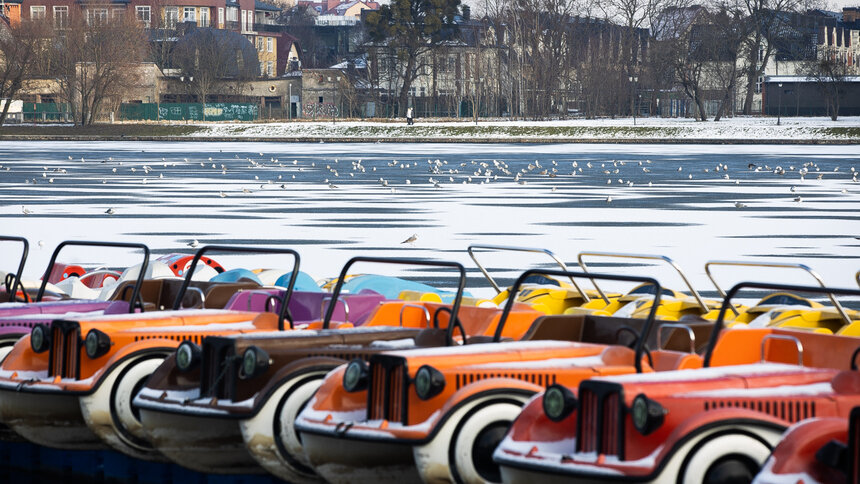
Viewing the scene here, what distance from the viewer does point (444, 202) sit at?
96.2ft

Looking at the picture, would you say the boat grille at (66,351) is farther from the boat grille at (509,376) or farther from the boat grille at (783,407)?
the boat grille at (783,407)

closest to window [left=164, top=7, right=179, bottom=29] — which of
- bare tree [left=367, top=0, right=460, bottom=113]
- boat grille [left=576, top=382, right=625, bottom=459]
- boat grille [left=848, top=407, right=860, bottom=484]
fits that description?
bare tree [left=367, top=0, right=460, bottom=113]

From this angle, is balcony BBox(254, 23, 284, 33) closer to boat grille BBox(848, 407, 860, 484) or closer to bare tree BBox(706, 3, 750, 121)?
bare tree BBox(706, 3, 750, 121)

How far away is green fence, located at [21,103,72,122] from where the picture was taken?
343ft

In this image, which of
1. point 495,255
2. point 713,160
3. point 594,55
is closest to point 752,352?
point 495,255

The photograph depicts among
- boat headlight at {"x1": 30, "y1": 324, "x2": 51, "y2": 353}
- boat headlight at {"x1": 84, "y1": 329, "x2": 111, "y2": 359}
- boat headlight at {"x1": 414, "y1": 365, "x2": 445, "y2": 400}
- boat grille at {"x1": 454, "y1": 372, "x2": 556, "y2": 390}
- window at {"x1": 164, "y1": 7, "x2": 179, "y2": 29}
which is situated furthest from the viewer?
window at {"x1": 164, "y1": 7, "x2": 179, "y2": 29}

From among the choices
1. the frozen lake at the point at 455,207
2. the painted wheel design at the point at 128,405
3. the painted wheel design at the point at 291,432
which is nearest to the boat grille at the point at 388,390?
the painted wheel design at the point at 291,432

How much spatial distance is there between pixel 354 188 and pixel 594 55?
73674mm

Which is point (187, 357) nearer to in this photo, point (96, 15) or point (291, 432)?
point (291, 432)

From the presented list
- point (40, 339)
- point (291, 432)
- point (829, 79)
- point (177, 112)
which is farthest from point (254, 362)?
point (177, 112)

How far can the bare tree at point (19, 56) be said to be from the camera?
88688 mm

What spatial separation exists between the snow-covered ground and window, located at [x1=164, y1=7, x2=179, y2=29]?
1856 inches

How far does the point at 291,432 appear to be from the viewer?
23.2 ft

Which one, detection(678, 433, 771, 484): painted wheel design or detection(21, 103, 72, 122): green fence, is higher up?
detection(21, 103, 72, 122): green fence
